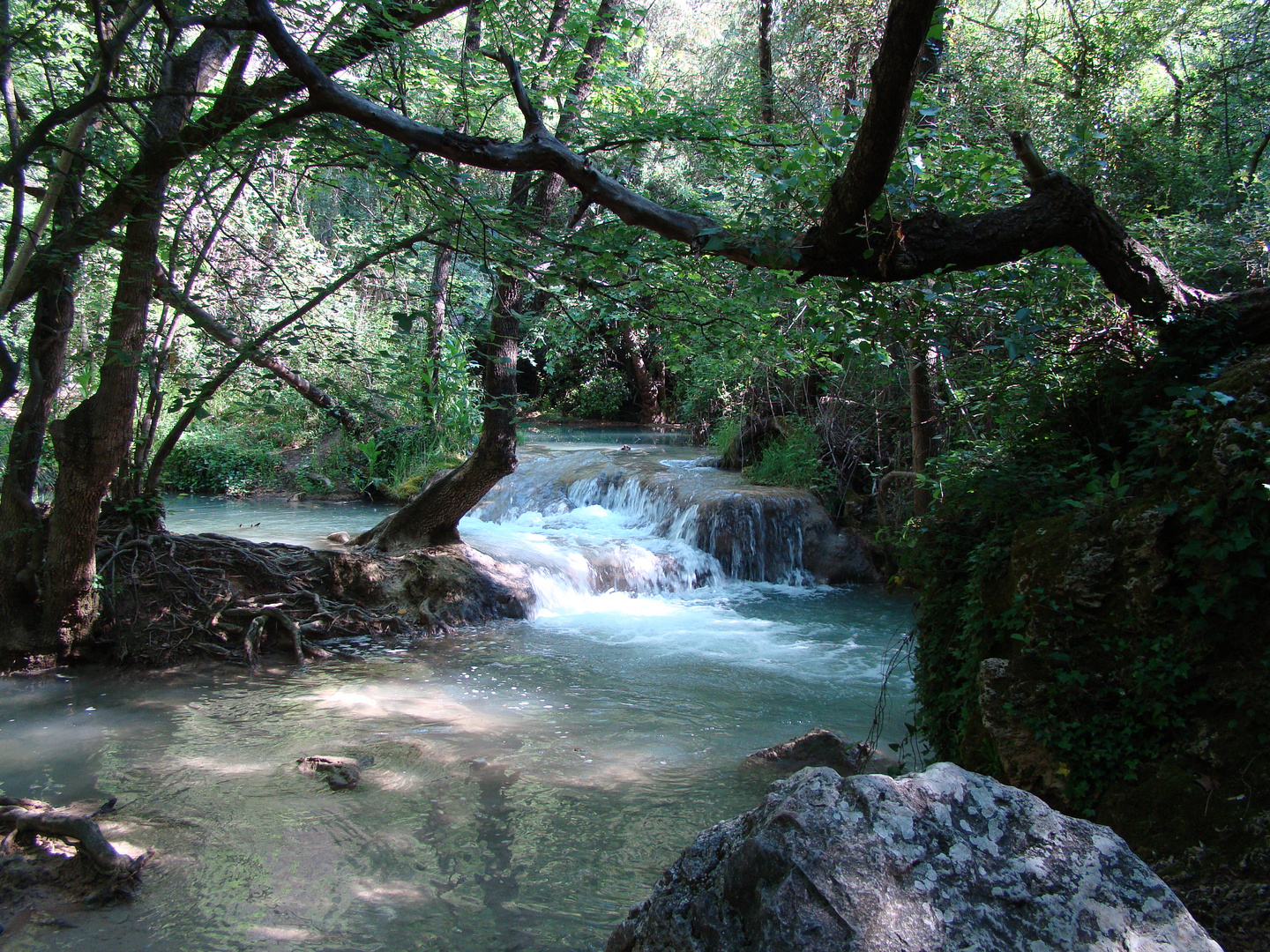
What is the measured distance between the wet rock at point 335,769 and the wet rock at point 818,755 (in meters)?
2.42

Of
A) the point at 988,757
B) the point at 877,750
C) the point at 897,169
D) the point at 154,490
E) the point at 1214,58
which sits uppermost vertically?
the point at 1214,58

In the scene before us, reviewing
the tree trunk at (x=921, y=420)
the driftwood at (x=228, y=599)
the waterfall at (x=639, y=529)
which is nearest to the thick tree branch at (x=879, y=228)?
the tree trunk at (x=921, y=420)

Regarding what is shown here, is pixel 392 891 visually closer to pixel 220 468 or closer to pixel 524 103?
pixel 524 103

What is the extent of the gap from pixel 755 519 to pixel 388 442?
753cm

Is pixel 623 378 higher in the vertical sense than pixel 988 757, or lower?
higher

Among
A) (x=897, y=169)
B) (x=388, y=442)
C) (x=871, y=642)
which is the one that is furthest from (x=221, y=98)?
(x=388, y=442)

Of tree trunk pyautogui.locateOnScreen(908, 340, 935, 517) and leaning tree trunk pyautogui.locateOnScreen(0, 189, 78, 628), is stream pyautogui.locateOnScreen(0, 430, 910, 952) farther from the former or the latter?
tree trunk pyautogui.locateOnScreen(908, 340, 935, 517)

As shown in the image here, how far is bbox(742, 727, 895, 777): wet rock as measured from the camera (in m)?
5.01

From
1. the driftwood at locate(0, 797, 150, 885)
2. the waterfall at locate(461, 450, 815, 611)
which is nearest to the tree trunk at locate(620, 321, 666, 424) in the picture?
the waterfall at locate(461, 450, 815, 611)

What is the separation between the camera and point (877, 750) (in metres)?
5.70

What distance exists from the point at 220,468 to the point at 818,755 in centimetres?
1598

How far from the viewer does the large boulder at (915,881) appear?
1573mm

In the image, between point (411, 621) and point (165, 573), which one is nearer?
point (165, 573)

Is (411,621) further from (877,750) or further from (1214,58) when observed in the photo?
(1214,58)
